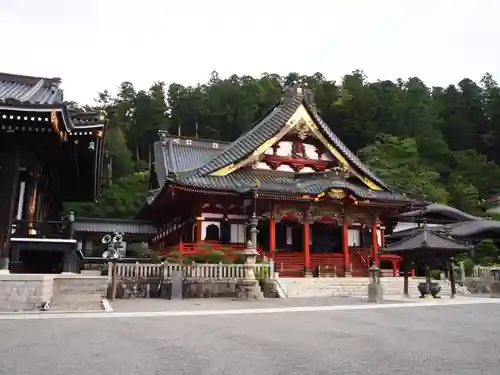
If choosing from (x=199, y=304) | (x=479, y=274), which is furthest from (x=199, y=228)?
(x=479, y=274)

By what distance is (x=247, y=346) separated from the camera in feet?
20.2

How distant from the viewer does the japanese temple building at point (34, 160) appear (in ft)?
36.5

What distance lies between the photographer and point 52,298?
1220cm

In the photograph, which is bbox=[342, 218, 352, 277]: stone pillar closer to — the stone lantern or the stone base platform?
the stone lantern

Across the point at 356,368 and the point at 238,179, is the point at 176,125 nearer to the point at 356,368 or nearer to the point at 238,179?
the point at 238,179

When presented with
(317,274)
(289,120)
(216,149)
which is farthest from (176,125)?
(317,274)

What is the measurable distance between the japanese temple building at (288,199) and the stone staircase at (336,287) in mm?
2307

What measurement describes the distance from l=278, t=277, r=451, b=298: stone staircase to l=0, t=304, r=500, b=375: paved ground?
27.7 feet

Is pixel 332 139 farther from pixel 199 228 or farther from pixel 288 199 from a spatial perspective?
pixel 199 228

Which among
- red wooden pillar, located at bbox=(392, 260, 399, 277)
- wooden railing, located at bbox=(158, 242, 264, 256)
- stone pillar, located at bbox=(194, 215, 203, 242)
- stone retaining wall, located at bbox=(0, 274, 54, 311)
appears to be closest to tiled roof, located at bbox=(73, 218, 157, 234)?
stone pillar, located at bbox=(194, 215, 203, 242)

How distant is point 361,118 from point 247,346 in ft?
193

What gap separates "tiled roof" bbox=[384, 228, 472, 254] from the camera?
17.2 m

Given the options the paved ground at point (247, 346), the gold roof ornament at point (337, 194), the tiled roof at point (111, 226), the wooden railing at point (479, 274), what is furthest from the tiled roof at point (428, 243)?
the tiled roof at point (111, 226)

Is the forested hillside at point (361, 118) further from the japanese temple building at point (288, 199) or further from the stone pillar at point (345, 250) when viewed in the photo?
the stone pillar at point (345, 250)
